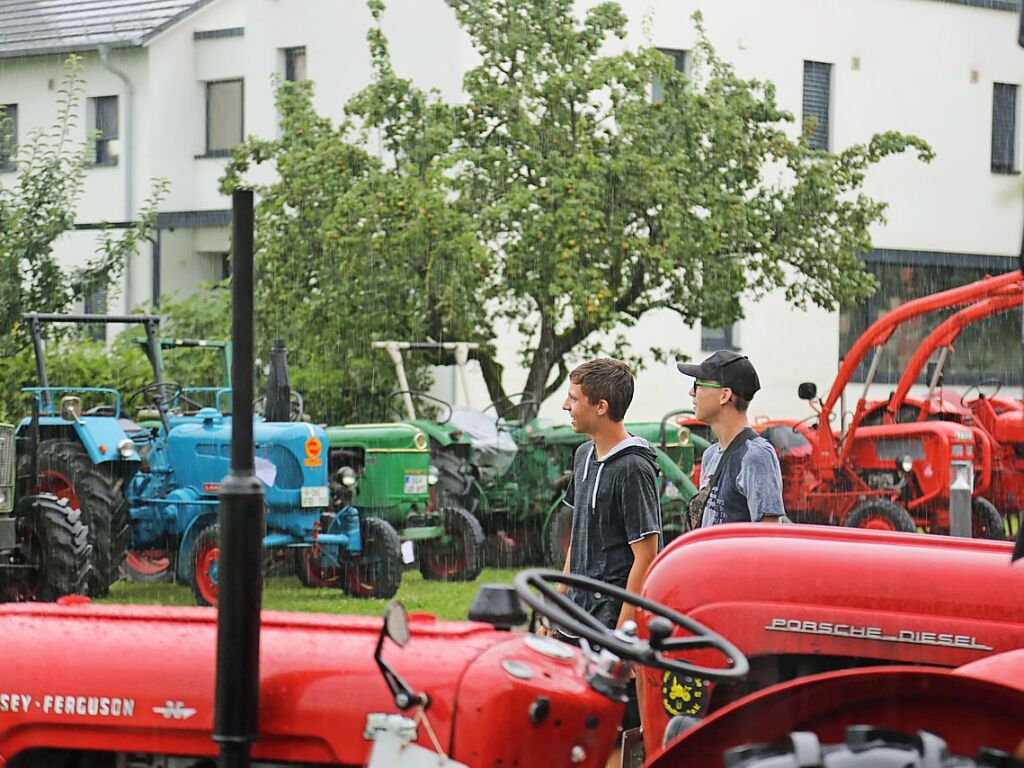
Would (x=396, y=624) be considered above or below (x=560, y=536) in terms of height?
above

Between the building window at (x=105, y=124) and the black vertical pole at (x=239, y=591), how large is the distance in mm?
24501

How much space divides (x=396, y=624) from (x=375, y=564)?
366 inches

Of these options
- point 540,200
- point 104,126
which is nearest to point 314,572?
point 540,200

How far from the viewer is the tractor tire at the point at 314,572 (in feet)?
40.2

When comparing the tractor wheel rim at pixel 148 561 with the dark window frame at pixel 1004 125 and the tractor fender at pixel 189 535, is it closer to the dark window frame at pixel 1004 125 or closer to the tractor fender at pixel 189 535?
the tractor fender at pixel 189 535

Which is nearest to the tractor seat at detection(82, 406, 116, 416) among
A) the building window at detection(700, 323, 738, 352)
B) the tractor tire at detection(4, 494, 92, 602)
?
the tractor tire at detection(4, 494, 92, 602)

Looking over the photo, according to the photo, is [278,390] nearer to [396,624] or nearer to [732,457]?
[732,457]

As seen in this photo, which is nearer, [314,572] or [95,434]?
[95,434]

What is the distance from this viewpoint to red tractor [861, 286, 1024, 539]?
13812mm

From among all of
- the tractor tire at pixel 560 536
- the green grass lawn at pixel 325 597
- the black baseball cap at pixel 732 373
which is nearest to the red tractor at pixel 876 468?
the tractor tire at pixel 560 536

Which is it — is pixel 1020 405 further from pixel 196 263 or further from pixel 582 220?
pixel 196 263

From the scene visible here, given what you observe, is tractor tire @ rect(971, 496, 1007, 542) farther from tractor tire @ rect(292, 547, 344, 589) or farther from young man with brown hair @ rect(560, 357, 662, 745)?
young man with brown hair @ rect(560, 357, 662, 745)

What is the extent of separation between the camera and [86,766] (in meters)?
3.09

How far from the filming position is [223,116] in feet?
86.0
